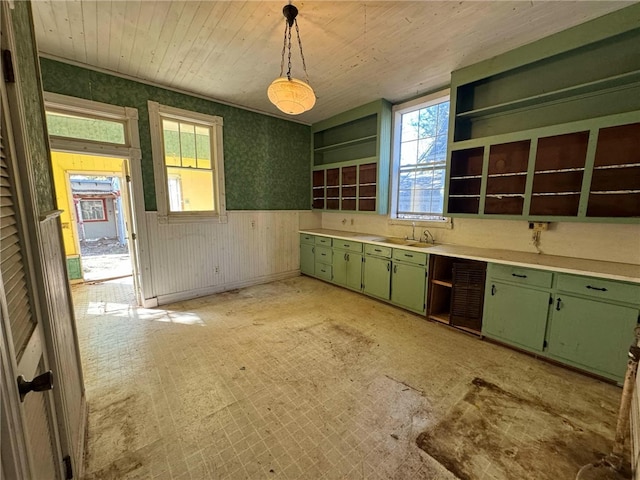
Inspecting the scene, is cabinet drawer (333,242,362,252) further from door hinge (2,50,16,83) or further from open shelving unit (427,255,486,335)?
door hinge (2,50,16,83)

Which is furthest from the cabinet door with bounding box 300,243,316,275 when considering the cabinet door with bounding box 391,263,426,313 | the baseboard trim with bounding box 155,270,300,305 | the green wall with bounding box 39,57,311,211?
the cabinet door with bounding box 391,263,426,313

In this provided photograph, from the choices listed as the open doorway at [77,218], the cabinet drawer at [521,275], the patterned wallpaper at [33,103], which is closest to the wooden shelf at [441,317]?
the cabinet drawer at [521,275]

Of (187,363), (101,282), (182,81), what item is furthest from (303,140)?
(101,282)

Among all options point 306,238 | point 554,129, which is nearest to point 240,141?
point 306,238

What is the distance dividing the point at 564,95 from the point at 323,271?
3824 mm

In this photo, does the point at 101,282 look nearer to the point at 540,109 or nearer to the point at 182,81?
the point at 182,81

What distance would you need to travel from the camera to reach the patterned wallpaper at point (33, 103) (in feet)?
4.03

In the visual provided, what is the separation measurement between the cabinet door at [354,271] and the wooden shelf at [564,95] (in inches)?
91.8

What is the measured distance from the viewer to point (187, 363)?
248 centimetres

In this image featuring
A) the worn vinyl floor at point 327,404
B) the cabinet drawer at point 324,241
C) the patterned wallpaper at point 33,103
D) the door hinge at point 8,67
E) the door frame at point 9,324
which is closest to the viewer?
the door frame at point 9,324

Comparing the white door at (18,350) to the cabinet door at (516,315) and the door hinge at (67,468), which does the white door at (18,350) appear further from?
the cabinet door at (516,315)

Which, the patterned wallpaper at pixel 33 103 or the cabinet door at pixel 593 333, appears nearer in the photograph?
the patterned wallpaper at pixel 33 103

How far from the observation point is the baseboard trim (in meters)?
3.93

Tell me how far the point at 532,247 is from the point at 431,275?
3.57ft
